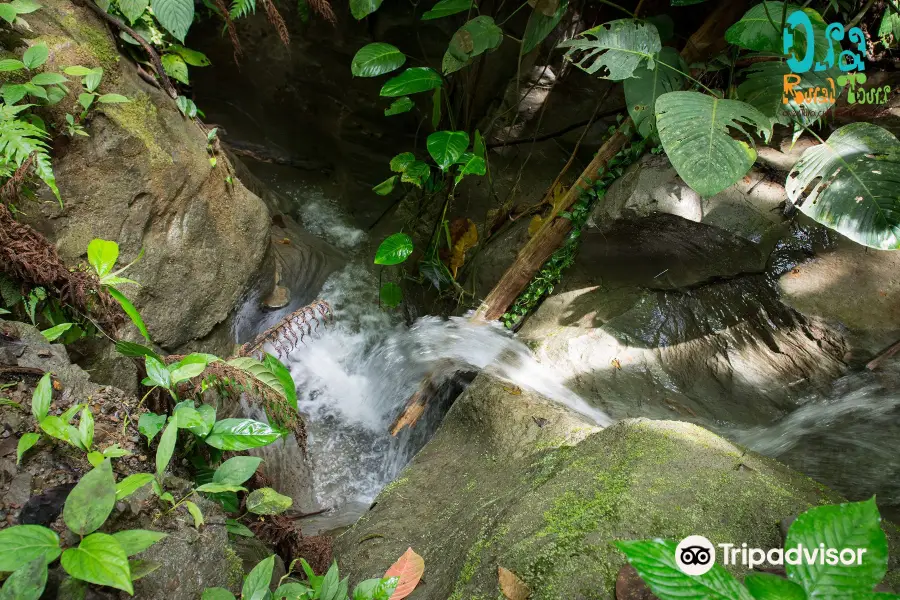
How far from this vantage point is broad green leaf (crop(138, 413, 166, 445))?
5.59 feet

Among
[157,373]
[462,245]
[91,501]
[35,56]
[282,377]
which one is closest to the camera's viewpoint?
[91,501]

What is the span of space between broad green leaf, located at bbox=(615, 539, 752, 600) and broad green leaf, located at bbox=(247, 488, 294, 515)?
4.52 ft

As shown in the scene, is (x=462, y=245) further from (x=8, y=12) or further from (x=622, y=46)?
(x=8, y=12)

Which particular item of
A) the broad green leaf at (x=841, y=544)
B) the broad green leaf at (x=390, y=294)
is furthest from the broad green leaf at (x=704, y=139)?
the broad green leaf at (x=390, y=294)

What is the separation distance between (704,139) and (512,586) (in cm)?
211

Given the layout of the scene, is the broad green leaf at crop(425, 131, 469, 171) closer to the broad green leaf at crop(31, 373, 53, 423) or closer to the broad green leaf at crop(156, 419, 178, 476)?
the broad green leaf at crop(156, 419, 178, 476)

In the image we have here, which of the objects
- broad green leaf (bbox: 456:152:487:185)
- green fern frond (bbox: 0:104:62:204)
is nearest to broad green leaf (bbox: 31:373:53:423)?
green fern frond (bbox: 0:104:62:204)

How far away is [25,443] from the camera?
57.1 inches

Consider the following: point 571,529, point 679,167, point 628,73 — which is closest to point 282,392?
point 571,529

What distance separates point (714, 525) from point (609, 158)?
267 centimetres

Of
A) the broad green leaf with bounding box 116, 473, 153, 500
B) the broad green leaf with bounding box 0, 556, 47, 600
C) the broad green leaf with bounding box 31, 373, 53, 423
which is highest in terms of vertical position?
the broad green leaf with bounding box 31, 373, 53, 423

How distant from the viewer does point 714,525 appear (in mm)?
1584

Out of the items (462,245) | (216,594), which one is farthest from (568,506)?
(462,245)

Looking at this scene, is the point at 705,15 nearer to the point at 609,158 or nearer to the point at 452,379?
the point at 609,158
